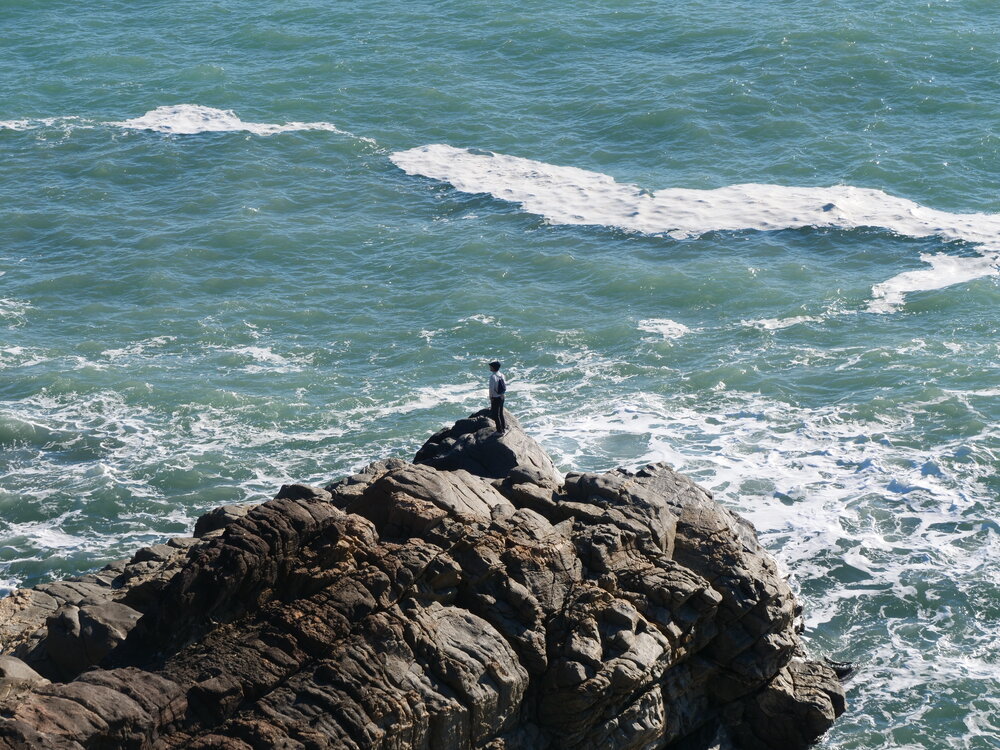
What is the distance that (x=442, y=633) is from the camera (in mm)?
23938

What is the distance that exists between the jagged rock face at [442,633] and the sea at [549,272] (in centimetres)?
426

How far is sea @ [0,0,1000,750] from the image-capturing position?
37.5m

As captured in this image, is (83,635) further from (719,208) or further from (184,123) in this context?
(184,123)

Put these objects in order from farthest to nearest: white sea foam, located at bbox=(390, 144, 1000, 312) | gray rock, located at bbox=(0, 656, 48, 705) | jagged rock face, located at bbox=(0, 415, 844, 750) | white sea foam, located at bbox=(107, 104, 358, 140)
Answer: white sea foam, located at bbox=(107, 104, 358, 140), white sea foam, located at bbox=(390, 144, 1000, 312), gray rock, located at bbox=(0, 656, 48, 705), jagged rock face, located at bbox=(0, 415, 844, 750)

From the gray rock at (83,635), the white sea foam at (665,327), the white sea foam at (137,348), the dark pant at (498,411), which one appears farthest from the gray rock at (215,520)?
the white sea foam at (665,327)

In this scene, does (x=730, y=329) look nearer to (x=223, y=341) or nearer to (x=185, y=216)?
(x=223, y=341)

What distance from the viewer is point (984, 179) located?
2313 inches

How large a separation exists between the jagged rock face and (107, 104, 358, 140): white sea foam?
136 feet

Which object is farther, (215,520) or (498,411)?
(498,411)

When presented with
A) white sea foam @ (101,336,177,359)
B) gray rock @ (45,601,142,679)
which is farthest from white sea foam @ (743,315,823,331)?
gray rock @ (45,601,142,679)

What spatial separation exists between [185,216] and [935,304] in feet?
109

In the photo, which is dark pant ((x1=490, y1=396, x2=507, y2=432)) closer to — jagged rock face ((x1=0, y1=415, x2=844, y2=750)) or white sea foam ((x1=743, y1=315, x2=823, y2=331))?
jagged rock face ((x1=0, y1=415, x2=844, y2=750))

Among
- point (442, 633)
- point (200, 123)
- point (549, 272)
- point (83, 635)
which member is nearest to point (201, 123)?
point (200, 123)

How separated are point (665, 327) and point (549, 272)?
21.4ft
